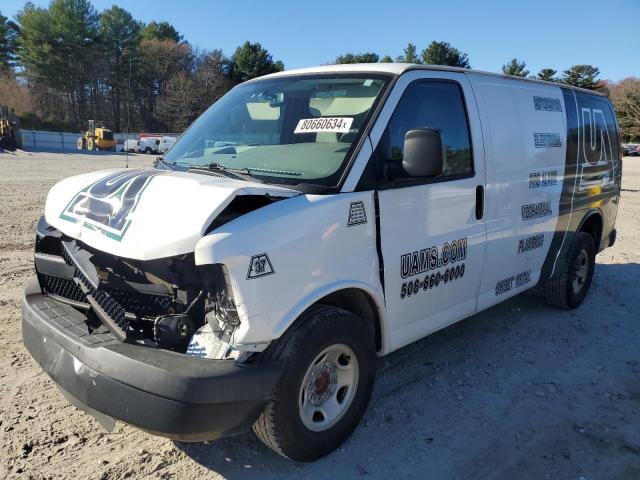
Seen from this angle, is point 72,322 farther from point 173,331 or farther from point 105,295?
point 173,331

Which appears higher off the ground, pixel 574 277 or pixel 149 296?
pixel 149 296

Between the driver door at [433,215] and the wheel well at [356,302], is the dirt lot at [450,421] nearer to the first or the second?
the driver door at [433,215]

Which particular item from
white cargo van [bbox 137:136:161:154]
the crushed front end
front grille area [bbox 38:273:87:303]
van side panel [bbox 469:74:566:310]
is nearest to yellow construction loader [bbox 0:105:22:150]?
white cargo van [bbox 137:136:161:154]

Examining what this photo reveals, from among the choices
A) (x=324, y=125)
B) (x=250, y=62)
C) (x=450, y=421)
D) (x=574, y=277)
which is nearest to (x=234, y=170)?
(x=324, y=125)

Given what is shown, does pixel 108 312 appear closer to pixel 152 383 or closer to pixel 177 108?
pixel 152 383

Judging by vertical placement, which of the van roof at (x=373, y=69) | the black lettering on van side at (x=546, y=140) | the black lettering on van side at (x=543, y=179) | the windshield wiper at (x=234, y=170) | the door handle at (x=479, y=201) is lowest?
the door handle at (x=479, y=201)

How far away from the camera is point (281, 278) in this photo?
102 inches

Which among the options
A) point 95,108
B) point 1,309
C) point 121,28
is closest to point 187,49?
point 121,28

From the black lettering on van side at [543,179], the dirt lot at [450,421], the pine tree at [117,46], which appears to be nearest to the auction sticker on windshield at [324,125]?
the dirt lot at [450,421]

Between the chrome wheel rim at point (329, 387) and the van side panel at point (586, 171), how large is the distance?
110 inches

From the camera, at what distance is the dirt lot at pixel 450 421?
303 cm

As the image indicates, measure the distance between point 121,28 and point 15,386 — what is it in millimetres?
73640

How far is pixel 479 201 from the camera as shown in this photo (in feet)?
13.0

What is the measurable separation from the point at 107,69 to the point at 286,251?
7351 cm
